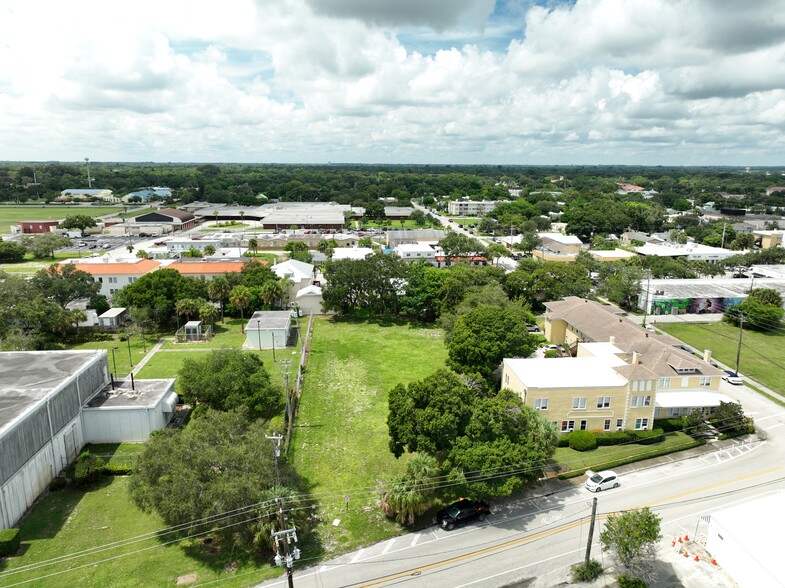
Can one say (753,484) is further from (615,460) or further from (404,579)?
(404,579)

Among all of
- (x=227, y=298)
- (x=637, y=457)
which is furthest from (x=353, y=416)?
(x=227, y=298)

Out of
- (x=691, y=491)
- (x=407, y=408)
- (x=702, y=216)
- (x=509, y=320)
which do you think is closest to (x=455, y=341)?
(x=509, y=320)

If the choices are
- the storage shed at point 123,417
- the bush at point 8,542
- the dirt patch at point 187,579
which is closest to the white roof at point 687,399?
the dirt patch at point 187,579

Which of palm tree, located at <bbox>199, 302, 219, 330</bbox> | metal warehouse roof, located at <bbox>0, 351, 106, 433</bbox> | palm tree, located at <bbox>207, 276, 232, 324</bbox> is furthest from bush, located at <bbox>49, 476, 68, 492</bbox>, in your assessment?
palm tree, located at <bbox>207, 276, 232, 324</bbox>

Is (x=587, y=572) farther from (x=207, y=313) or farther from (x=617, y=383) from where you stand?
(x=207, y=313)

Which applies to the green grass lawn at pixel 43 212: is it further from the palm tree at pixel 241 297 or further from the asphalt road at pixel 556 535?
the asphalt road at pixel 556 535
